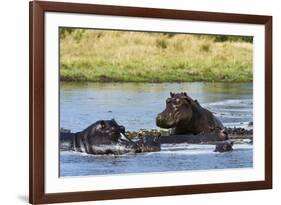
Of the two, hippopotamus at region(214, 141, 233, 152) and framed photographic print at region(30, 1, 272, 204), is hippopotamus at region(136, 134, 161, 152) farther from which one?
hippopotamus at region(214, 141, 233, 152)

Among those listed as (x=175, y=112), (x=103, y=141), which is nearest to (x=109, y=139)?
(x=103, y=141)

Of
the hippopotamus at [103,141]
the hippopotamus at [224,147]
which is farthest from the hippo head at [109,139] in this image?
the hippopotamus at [224,147]

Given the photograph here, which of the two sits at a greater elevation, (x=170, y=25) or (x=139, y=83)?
(x=170, y=25)

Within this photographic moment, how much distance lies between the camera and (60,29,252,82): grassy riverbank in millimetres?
1243

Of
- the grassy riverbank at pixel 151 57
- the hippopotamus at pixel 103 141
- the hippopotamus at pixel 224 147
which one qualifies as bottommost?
the hippopotamus at pixel 224 147

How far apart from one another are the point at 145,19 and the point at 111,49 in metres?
0.09

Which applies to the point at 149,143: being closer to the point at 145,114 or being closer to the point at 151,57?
the point at 145,114

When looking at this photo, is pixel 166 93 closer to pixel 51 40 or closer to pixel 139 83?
pixel 139 83

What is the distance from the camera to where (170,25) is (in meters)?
1.31

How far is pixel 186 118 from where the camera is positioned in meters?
1.33

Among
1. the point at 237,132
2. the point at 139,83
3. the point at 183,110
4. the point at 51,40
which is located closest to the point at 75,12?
the point at 51,40

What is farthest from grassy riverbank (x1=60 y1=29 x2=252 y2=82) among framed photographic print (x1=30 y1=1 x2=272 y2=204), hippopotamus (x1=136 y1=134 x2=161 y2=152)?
hippopotamus (x1=136 y1=134 x2=161 y2=152)

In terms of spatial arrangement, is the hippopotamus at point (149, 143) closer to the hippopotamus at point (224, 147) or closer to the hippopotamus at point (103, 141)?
the hippopotamus at point (103, 141)

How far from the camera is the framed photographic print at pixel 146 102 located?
3.99 feet
